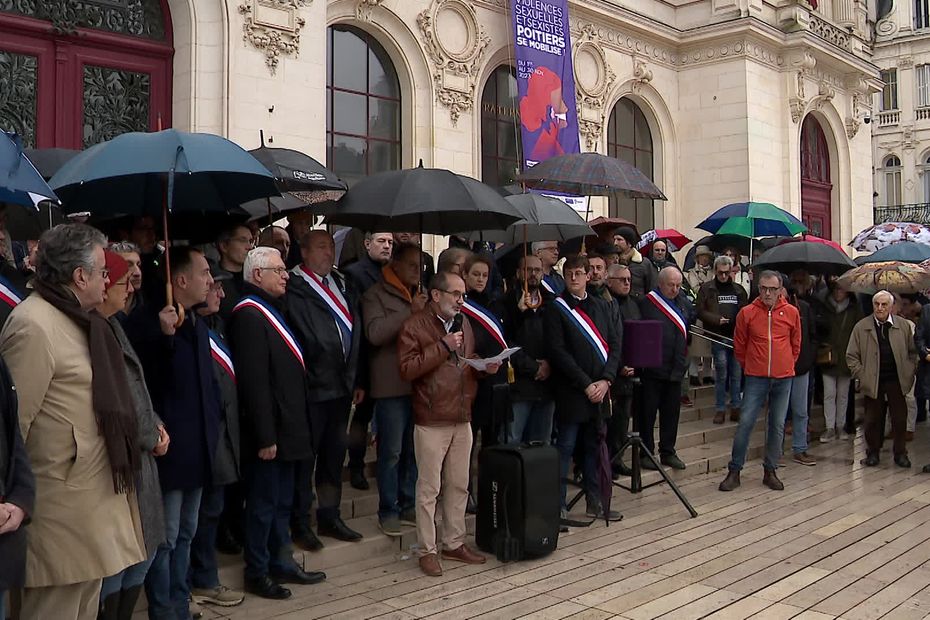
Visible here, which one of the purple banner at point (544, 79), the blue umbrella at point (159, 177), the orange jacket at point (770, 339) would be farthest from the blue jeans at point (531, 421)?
the purple banner at point (544, 79)

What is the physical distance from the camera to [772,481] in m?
8.04

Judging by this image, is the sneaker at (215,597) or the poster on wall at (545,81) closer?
the sneaker at (215,597)

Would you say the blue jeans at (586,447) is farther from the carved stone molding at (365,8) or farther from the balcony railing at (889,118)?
the balcony railing at (889,118)

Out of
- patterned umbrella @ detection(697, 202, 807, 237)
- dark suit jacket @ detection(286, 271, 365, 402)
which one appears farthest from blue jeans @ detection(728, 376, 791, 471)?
dark suit jacket @ detection(286, 271, 365, 402)

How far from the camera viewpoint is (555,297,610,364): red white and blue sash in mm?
6562

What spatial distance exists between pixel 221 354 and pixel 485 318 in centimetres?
207

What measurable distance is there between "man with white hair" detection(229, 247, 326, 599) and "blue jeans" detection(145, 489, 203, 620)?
488 mm

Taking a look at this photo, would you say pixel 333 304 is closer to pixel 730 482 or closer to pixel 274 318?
pixel 274 318

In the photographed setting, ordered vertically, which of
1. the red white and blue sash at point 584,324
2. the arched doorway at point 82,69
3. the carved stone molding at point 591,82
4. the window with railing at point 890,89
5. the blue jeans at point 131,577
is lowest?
the blue jeans at point 131,577

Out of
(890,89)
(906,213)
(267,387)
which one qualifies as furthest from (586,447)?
(890,89)

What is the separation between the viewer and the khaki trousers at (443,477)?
215 inches

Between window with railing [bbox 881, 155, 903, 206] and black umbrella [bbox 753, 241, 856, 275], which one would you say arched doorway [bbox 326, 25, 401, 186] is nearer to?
black umbrella [bbox 753, 241, 856, 275]

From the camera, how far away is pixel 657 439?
30.3 ft

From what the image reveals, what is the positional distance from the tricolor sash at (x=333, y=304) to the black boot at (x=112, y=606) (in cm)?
211
